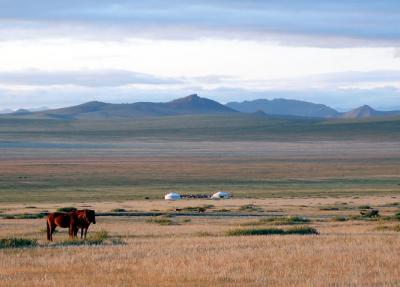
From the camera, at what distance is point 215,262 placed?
55.8 feet

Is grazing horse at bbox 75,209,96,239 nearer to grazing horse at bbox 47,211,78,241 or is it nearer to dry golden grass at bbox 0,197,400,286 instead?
grazing horse at bbox 47,211,78,241

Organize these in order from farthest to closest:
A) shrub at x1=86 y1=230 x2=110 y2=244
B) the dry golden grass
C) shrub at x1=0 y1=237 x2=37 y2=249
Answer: shrub at x1=86 y1=230 x2=110 y2=244 → shrub at x1=0 y1=237 x2=37 y2=249 → the dry golden grass

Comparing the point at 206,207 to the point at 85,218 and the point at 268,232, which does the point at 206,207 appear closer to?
the point at 268,232

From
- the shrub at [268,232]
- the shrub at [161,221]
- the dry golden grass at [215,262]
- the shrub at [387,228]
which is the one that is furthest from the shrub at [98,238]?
the shrub at [161,221]

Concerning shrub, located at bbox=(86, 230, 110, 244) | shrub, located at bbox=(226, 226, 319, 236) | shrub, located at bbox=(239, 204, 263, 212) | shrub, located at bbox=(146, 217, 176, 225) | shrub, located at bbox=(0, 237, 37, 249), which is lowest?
shrub, located at bbox=(239, 204, 263, 212)

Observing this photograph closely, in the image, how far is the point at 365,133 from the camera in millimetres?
181375

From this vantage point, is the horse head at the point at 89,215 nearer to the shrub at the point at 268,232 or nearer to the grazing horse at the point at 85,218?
the grazing horse at the point at 85,218

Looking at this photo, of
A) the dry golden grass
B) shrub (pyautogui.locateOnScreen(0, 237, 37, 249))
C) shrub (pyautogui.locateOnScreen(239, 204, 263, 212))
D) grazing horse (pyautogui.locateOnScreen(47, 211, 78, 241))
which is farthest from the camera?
A: shrub (pyautogui.locateOnScreen(239, 204, 263, 212))

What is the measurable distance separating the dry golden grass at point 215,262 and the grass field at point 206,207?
3 centimetres

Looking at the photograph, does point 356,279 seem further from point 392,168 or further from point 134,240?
point 392,168

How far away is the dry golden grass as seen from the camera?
14.7 metres

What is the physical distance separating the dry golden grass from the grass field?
3 centimetres

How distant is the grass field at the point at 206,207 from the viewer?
15836 millimetres

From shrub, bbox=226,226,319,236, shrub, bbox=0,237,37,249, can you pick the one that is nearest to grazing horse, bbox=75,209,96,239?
shrub, bbox=0,237,37,249
